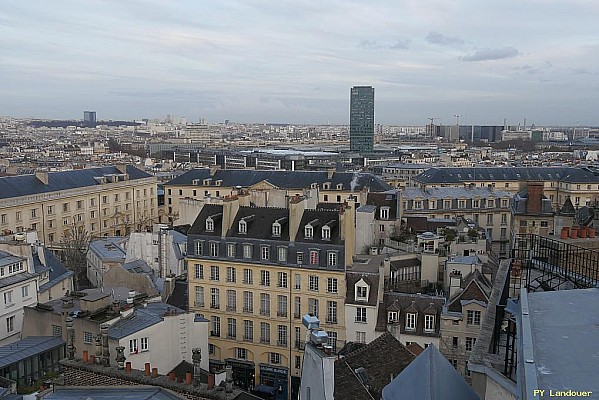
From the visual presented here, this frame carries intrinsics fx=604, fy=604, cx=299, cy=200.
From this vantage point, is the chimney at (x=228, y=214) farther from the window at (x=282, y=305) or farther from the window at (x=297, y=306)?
the window at (x=297, y=306)

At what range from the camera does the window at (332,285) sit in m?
31.7

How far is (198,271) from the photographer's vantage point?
1366 inches

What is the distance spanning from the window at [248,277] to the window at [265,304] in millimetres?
959

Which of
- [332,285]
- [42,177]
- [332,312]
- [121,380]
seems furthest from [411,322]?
[42,177]

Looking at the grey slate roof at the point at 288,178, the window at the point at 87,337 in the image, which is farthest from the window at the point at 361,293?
the grey slate roof at the point at 288,178

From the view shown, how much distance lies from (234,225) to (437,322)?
12557mm

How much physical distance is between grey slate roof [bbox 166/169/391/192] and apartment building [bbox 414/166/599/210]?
8.43 meters

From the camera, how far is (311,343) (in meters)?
12.4

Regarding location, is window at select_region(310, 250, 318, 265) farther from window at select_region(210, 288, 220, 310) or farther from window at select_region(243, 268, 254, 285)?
window at select_region(210, 288, 220, 310)

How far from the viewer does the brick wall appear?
14.1 meters

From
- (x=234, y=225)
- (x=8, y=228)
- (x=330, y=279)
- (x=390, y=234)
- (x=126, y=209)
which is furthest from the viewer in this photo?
(x=126, y=209)

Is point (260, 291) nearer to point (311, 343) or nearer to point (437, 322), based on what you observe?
point (437, 322)

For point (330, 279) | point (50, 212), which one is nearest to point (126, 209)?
point (50, 212)

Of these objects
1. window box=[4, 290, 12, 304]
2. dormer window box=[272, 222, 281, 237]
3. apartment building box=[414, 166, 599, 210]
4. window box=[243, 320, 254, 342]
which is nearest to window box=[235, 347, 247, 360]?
window box=[243, 320, 254, 342]
